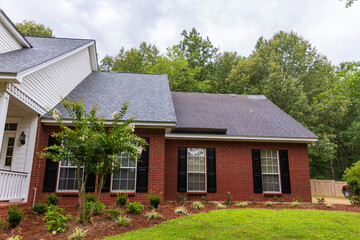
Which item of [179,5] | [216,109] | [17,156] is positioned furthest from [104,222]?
[179,5]

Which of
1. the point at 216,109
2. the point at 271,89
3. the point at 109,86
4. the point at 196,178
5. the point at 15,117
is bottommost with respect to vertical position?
the point at 196,178

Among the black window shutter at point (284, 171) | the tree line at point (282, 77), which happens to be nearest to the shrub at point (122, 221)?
the black window shutter at point (284, 171)

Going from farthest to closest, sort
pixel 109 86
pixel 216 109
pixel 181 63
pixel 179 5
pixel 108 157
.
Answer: pixel 181 63
pixel 179 5
pixel 216 109
pixel 109 86
pixel 108 157

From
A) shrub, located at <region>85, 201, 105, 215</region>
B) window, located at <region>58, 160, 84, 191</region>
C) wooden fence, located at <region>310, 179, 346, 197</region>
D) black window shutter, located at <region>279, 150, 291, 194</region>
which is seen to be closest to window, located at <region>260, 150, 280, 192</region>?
black window shutter, located at <region>279, 150, 291, 194</region>

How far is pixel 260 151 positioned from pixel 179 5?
344 inches

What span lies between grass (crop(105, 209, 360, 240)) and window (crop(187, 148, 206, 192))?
104 inches

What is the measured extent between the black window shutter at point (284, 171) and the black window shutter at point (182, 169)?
12.8 feet

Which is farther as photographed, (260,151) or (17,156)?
(260,151)

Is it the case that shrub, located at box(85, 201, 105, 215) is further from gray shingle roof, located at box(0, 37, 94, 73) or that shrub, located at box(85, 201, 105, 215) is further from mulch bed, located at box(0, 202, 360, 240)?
gray shingle roof, located at box(0, 37, 94, 73)

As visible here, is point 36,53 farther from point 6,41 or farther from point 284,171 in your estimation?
point 284,171

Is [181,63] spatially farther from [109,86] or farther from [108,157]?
[108,157]

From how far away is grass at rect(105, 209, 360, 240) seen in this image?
495 centimetres

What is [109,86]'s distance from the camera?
37.2 feet

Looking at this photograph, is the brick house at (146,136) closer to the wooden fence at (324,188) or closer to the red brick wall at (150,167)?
the red brick wall at (150,167)
